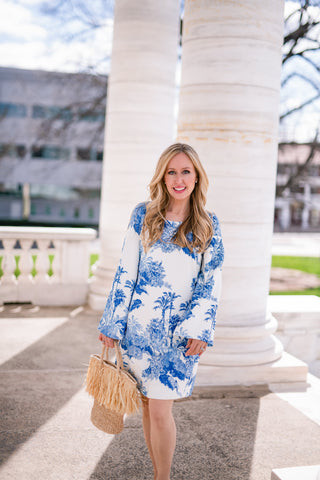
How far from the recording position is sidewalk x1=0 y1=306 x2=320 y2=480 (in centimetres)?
455

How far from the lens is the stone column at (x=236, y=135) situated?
252 inches

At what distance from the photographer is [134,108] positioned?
10977 mm

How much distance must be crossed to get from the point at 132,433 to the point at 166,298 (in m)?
1.96

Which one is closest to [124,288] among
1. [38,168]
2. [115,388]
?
[115,388]

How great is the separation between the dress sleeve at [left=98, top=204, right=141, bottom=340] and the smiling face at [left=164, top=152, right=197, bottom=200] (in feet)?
1.12

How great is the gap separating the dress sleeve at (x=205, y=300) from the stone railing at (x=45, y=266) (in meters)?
7.16

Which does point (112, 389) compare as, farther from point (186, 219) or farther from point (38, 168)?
point (38, 168)

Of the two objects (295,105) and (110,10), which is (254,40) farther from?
(110,10)

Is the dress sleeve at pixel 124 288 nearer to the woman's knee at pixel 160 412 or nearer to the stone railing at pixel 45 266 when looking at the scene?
the woman's knee at pixel 160 412

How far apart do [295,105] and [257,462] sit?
45.1ft

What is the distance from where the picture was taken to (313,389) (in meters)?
6.78

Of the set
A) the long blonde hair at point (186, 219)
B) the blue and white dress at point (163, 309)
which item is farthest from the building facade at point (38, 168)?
the blue and white dress at point (163, 309)

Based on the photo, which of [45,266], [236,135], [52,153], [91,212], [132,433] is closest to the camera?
[132,433]

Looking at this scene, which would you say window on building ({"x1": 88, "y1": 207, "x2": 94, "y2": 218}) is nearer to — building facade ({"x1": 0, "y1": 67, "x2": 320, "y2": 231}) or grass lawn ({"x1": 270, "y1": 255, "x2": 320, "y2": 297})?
building facade ({"x1": 0, "y1": 67, "x2": 320, "y2": 231})
